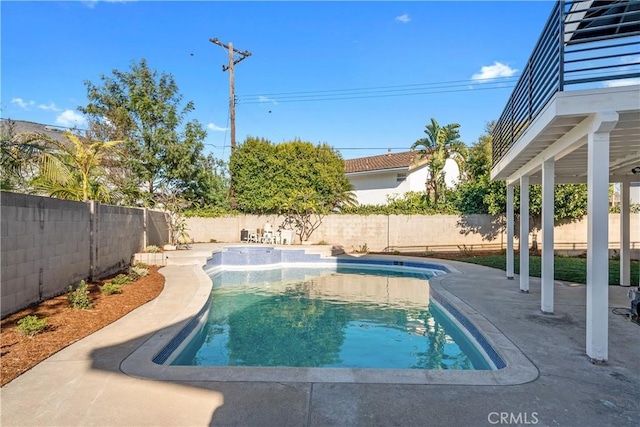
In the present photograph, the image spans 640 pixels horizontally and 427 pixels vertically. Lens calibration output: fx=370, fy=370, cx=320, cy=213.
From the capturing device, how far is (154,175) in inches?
760

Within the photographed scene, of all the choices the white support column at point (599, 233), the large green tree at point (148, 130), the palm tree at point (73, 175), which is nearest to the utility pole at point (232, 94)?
the large green tree at point (148, 130)

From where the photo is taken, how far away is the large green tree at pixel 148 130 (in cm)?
1889

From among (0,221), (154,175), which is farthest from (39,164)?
(154,175)

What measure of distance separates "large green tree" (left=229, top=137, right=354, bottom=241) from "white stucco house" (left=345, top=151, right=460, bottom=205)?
4.11 meters

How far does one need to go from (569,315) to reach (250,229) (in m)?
16.2

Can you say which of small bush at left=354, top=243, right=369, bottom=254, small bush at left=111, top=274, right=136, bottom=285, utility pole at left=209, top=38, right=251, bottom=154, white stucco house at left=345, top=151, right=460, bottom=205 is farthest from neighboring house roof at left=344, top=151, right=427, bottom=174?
small bush at left=111, top=274, right=136, bottom=285

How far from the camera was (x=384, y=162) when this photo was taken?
993 inches

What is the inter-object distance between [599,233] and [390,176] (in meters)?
20.2

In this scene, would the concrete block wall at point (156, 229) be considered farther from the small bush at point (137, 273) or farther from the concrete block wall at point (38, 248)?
the concrete block wall at point (38, 248)

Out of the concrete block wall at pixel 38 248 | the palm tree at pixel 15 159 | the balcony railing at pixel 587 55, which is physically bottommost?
the concrete block wall at pixel 38 248

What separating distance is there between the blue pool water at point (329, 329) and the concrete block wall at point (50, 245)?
2831 mm

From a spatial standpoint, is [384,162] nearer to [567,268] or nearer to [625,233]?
[567,268]

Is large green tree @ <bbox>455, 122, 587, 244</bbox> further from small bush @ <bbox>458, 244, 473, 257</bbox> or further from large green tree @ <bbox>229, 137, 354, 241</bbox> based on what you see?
large green tree @ <bbox>229, 137, 354, 241</bbox>

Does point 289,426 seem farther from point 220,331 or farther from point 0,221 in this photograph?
point 0,221
